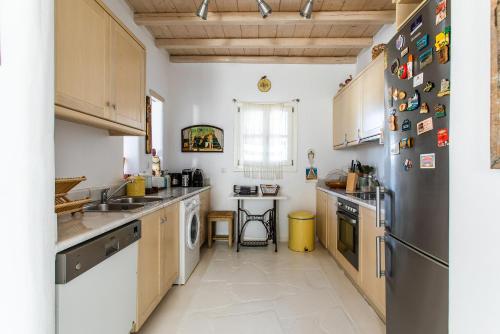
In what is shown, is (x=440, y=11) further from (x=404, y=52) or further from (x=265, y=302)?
(x=265, y=302)

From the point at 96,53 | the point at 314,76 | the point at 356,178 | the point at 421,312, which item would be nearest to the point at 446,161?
the point at 421,312

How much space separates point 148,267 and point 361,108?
2706mm

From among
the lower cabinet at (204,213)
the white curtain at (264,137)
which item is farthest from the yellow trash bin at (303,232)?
the lower cabinet at (204,213)

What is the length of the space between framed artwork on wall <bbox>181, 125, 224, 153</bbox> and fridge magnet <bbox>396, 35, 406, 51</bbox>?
9.95 feet

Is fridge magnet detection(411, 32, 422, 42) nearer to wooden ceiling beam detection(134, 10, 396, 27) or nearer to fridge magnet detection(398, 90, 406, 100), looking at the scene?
fridge magnet detection(398, 90, 406, 100)

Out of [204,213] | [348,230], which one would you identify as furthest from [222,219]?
[348,230]

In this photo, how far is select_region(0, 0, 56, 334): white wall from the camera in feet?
2.91

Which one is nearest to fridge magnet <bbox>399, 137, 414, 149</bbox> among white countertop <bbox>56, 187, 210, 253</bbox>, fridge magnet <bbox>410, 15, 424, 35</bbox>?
fridge magnet <bbox>410, 15, 424, 35</bbox>

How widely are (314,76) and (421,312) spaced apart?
3.72 metres

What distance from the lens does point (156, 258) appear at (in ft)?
6.68

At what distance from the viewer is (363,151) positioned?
378 cm

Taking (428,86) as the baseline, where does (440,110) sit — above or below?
below

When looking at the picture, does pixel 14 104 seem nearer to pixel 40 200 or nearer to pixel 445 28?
pixel 40 200

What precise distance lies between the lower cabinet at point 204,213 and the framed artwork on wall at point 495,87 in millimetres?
3141
